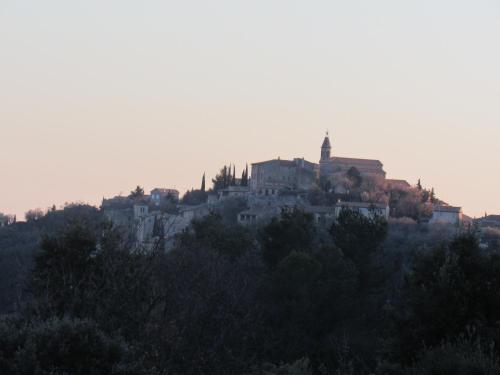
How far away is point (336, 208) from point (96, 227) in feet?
194

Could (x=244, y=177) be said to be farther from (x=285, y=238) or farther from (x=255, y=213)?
(x=285, y=238)

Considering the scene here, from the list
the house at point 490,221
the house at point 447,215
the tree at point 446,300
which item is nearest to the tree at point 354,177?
the house at point 447,215

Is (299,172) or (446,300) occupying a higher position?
(299,172)

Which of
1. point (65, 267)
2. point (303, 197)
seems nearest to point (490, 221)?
point (303, 197)

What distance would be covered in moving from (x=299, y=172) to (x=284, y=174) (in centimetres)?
137

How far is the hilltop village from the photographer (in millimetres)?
82812

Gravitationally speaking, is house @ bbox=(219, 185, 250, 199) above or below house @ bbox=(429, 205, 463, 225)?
above

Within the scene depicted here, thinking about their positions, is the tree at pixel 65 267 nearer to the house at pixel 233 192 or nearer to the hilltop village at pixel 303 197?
the hilltop village at pixel 303 197

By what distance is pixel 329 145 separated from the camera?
108 m

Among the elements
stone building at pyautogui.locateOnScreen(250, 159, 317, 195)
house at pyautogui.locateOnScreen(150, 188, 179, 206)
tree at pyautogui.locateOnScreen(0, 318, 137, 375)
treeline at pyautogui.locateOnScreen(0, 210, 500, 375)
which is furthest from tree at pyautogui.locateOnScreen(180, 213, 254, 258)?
house at pyautogui.locateOnScreen(150, 188, 179, 206)

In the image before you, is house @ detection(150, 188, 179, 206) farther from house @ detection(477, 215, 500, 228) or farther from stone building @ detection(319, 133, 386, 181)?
house @ detection(477, 215, 500, 228)

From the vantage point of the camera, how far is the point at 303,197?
91.6m

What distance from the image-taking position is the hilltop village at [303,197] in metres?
82.8

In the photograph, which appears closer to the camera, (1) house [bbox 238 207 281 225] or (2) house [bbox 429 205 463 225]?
(1) house [bbox 238 207 281 225]
